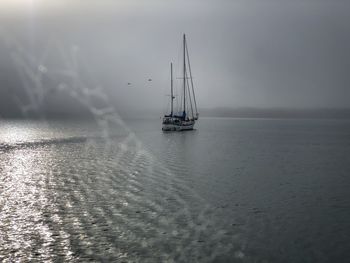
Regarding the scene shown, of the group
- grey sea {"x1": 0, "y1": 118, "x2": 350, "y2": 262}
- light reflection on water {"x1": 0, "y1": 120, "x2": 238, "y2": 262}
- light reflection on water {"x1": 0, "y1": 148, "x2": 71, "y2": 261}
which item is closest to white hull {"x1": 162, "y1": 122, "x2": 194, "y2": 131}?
grey sea {"x1": 0, "y1": 118, "x2": 350, "y2": 262}

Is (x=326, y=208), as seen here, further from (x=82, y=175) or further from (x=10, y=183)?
(x=10, y=183)

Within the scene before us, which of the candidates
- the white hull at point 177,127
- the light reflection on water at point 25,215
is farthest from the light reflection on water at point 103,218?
the white hull at point 177,127

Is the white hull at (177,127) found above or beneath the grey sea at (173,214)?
above

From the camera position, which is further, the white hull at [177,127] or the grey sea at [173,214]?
the white hull at [177,127]

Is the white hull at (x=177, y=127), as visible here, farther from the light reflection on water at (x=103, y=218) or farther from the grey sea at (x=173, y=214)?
the light reflection on water at (x=103, y=218)

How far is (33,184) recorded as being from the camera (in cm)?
3703

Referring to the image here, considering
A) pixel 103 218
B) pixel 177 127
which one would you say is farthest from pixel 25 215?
pixel 177 127

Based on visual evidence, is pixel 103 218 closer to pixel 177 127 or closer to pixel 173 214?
pixel 173 214

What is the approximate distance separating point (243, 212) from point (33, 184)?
24.3 meters

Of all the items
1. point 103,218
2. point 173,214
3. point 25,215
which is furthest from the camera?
point 173,214

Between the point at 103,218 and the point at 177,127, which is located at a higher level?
the point at 177,127

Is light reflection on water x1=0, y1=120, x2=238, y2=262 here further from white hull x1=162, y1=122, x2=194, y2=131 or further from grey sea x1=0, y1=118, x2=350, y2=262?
white hull x1=162, y1=122, x2=194, y2=131

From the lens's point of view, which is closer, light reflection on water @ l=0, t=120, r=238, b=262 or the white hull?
light reflection on water @ l=0, t=120, r=238, b=262

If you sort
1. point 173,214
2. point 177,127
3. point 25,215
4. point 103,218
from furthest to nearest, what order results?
1. point 177,127
2. point 173,214
3. point 25,215
4. point 103,218
